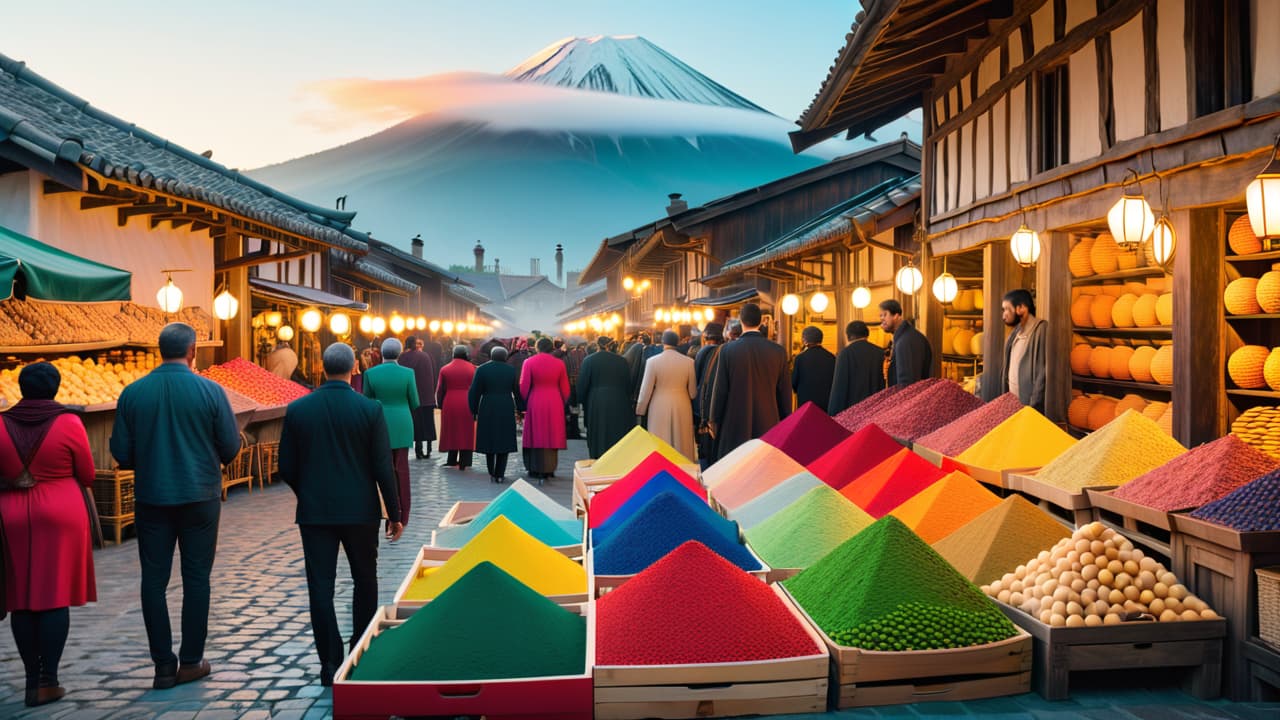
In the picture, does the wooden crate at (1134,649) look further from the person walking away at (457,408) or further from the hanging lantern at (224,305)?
the hanging lantern at (224,305)

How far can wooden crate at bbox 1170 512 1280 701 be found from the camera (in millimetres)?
4168

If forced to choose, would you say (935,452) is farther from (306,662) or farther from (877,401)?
(306,662)

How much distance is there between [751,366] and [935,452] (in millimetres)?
2532

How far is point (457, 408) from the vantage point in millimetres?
13953

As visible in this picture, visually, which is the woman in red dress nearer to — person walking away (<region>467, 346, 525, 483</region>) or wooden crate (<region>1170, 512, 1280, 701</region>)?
wooden crate (<region>1170, 512, 1280, 701</region>)

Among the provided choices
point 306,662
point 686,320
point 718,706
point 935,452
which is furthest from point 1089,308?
point 686,320

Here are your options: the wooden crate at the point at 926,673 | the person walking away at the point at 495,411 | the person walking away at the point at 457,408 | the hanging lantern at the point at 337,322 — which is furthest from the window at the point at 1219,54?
the hanging lantern at the point at 337,322

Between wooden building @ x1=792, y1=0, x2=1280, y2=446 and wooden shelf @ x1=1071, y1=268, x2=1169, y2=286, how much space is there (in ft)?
0.10

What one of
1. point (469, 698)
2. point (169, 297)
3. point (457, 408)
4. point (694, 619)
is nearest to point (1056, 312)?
point (694, 619)

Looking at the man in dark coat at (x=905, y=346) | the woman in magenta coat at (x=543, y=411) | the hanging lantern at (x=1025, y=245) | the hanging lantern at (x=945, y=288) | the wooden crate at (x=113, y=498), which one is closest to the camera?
the wooden crate at (x=113, y=498)

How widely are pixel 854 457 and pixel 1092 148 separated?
3.49 meters

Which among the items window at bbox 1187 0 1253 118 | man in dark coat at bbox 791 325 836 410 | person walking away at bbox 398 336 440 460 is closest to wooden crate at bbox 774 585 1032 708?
window at bbox 1187 0 1253 118

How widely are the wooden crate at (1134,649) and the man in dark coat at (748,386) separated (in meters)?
5.52

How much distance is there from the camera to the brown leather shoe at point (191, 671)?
4930 millimetres
